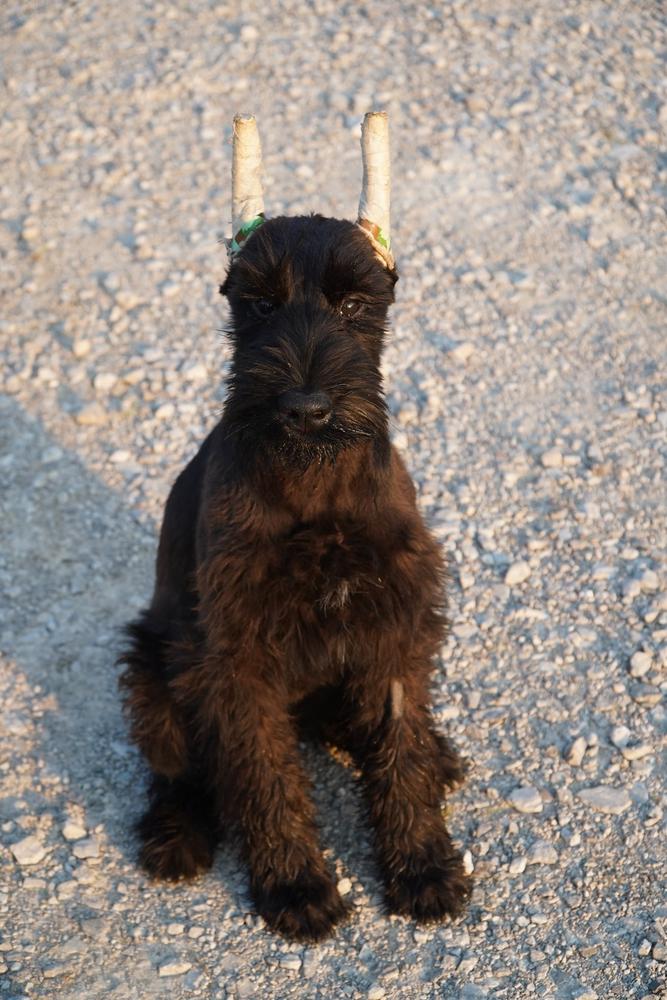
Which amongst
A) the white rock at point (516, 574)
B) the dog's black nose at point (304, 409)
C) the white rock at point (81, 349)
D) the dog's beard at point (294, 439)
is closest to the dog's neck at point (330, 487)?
the dog's beard at point (294, 439)

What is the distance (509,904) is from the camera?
5.32m

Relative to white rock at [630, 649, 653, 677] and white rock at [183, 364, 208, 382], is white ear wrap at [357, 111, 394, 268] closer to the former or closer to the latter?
white rock at [630, 649, 653, 677]

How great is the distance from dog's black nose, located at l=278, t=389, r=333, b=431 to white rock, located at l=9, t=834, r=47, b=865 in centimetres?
249

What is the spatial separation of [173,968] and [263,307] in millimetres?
2731

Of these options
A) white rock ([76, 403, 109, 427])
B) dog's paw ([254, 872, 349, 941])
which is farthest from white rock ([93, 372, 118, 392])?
dog's paw ([254, 872, 349, 941])

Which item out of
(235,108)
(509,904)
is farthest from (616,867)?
(235,108)

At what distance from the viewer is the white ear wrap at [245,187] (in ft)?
15.7

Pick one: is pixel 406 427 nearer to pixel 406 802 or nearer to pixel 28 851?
pixel 406 802

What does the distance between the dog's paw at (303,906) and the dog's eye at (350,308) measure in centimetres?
240

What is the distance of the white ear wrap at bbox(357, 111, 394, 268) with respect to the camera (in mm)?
4676

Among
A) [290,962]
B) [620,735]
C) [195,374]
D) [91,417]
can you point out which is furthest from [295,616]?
[195,374]

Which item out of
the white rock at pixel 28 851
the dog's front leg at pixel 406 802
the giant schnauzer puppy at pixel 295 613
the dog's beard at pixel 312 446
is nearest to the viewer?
the dog's beard at pixel 312 446

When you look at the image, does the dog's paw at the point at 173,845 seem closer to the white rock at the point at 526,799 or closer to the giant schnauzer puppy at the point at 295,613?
the giant schnauzer puppy at the point at 295,613

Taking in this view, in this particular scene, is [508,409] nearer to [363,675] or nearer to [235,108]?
[363,675]
